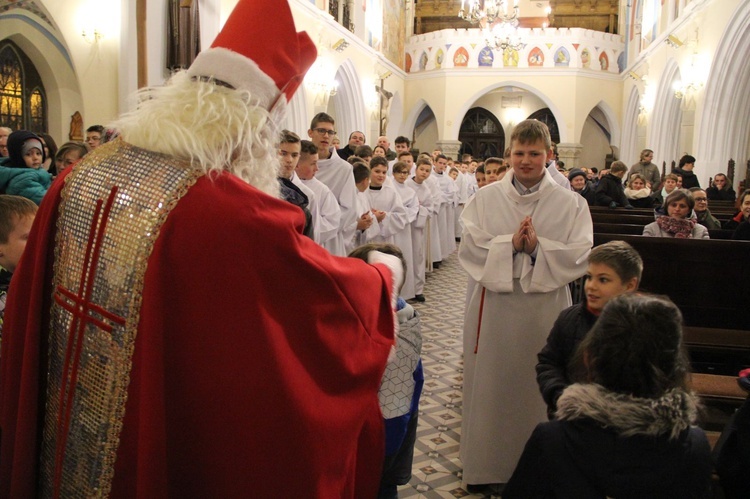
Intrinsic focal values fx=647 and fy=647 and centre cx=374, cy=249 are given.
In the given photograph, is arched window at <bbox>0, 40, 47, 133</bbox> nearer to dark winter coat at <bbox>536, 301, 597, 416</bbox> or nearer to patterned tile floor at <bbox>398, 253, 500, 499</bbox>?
patterned tile floor at <bbox>398, 253, 500, 499</bbox>

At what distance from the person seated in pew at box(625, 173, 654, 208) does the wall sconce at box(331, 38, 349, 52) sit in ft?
28.0

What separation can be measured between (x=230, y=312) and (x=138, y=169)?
18.8 inches

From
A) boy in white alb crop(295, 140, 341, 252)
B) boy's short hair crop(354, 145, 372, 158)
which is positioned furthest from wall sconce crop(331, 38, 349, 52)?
boy in white alb crop(295, 140, 341, 252)

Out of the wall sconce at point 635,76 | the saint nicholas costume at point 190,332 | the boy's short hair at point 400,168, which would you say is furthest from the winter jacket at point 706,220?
the wall sconce at point 635,76

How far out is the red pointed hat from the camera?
5.86ft

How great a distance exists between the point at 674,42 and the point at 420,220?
355 inches

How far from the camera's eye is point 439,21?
85.0ft

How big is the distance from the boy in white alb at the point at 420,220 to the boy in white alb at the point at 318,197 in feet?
9.60

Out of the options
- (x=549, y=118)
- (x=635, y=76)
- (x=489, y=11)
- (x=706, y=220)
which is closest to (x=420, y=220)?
(x=706, y=220)

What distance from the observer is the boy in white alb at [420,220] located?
329 inches

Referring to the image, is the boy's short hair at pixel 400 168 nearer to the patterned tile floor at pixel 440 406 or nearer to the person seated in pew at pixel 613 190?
the patterned tile floor at pixel 440 406

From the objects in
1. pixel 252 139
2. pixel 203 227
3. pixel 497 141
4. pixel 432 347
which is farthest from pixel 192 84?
pixel 497 141

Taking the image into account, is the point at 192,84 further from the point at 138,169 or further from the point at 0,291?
the point at 0,291

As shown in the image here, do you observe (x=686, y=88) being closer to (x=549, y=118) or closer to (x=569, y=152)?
(x=569, y=152)
